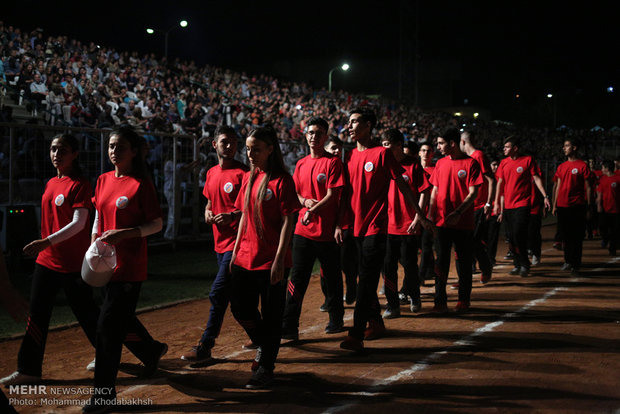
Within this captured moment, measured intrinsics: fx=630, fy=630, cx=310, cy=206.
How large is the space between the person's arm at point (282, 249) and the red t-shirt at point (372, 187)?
1451mm

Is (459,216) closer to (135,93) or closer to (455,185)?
(455,185)

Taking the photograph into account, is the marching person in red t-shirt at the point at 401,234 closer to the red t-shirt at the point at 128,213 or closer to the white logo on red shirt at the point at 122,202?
the red t-shirt at the point at 128,213

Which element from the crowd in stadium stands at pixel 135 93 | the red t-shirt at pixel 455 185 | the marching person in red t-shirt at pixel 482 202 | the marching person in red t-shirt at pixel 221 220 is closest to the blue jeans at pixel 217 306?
the marching person in red t-shirt at pixel 221 220

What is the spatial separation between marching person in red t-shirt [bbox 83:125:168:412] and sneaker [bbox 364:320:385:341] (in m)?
2.56

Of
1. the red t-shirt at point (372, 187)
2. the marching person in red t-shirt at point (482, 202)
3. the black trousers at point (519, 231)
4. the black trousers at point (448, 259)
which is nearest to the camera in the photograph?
the red t-shirt at point (372, 187)

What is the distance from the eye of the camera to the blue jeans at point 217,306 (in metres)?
5.40

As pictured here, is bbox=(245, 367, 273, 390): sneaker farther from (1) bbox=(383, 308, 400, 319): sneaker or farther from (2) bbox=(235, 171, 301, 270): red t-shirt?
(1) bbox=(383, 308, 400, 319): sneaker

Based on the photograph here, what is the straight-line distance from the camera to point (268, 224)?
184 inches

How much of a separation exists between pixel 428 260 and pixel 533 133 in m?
44.6

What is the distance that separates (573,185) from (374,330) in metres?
5.75

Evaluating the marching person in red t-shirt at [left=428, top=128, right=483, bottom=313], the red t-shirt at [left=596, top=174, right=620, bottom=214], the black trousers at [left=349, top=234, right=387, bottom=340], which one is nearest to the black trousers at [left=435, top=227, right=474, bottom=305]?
the marching person in red t-shirt at [left=428, top=128, right=483, bottom=313]

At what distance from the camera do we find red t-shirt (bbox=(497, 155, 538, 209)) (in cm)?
1016

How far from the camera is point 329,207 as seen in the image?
616cm

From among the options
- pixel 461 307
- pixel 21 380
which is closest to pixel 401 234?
pixel 461 307
